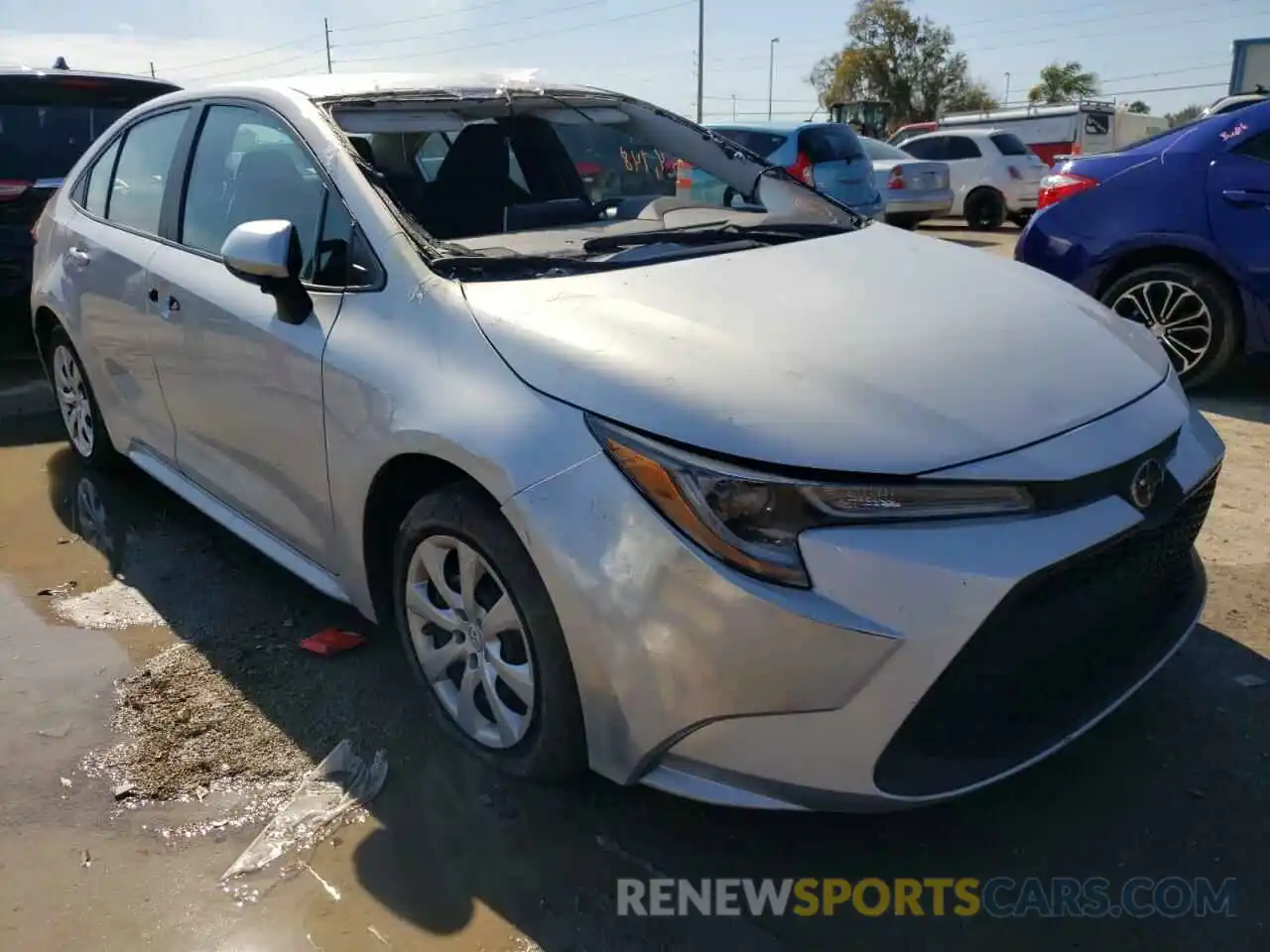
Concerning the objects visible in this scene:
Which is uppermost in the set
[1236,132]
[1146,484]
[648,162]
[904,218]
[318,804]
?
[1236,132]

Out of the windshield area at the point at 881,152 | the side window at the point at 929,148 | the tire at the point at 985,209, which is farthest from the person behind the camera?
the side window at the point at 929,148

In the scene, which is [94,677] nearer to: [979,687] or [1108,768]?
[979,687]

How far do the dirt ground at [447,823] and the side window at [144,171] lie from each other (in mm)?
1495

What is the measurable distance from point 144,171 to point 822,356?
291cm

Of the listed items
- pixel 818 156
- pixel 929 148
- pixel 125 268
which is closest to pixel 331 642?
pixel 125 268

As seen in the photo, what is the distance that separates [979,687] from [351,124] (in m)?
2.19

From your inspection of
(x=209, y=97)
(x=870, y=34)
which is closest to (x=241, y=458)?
(x=209, y=97)

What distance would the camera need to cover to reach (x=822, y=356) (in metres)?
2.18

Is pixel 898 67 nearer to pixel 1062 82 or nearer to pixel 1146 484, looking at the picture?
pixel 1062 82

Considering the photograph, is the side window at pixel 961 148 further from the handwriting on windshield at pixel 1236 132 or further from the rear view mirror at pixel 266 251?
the rear view mirror at pixel 266 251

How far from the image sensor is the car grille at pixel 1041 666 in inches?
75.9

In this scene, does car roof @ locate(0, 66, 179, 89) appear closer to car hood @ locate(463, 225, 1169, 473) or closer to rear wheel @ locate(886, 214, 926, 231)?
car hood @ locate(463, 225, 1169, 473)

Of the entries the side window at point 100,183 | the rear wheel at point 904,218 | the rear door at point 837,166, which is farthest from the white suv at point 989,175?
the side window at point 100,183

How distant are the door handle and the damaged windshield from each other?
2875 millimetres
